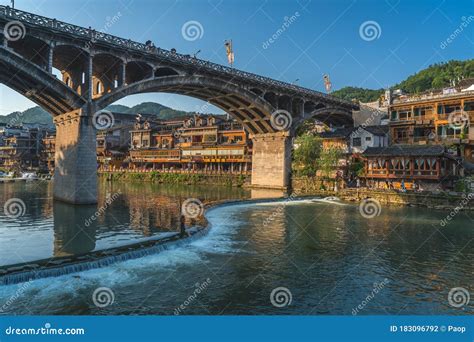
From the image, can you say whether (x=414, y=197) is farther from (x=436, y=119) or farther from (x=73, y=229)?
(x=73, y=229)

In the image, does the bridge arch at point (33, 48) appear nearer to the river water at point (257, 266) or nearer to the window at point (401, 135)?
the river water at point (257, 266)

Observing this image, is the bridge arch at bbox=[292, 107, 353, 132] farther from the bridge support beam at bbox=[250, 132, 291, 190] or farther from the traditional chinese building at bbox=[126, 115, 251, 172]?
the traditional chinese building at bbox=[126, 115, 251, 172]

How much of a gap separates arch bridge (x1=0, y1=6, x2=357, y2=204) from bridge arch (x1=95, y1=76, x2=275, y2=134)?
13cm

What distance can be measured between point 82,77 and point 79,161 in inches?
379

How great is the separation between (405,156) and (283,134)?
918 inches

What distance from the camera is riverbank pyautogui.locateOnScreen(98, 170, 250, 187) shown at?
72625mm

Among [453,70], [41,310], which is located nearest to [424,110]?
[453,70]

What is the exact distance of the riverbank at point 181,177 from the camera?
7262 centimetres

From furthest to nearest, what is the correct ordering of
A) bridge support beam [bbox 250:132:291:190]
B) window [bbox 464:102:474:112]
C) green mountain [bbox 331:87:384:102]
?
green mountain [bbox 331:87:384:102] < bridge support beam [bbox 250:132:291:190] < window [bbox 464:102:474:112]

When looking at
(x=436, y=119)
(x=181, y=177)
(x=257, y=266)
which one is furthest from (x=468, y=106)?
(x=181, y=177)

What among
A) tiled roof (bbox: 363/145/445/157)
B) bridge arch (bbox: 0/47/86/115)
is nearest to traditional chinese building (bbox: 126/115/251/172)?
tiled roof (bbox: 363/145/445/157)

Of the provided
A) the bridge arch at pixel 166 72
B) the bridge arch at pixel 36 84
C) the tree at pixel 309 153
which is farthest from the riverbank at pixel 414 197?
the bridge arch at pixel 36 84

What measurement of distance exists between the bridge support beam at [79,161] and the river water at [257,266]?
4251mm

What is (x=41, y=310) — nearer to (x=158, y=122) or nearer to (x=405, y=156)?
(x=405, y=156)
